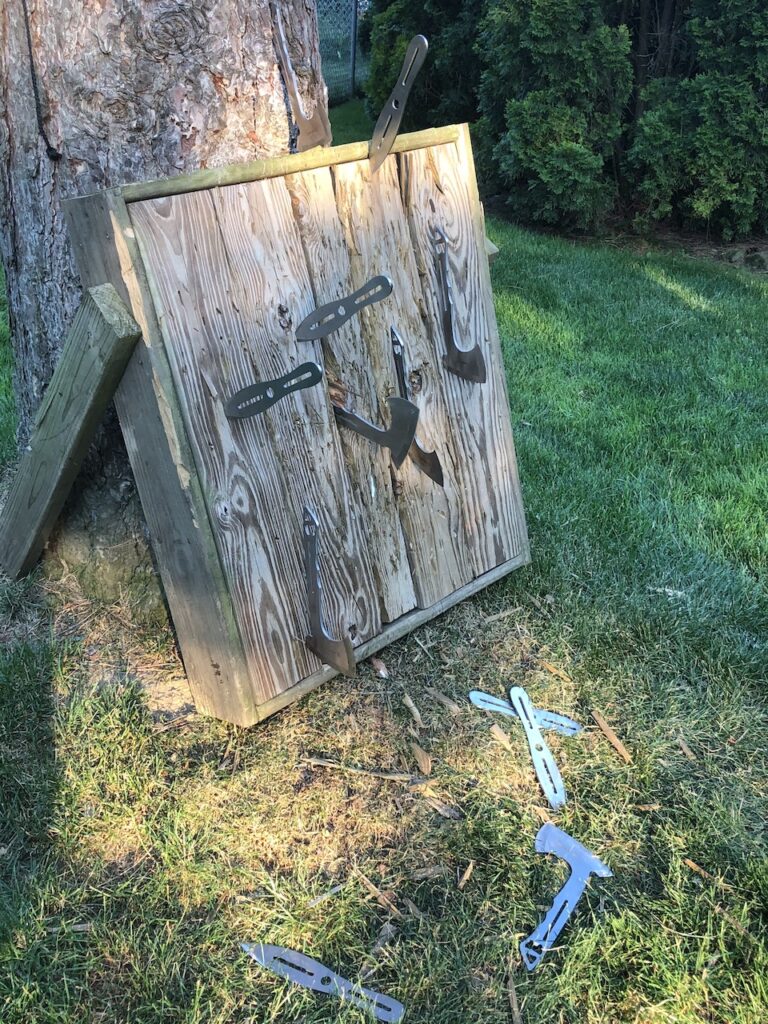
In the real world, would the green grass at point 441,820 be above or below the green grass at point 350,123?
below

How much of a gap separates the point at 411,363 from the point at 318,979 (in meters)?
1.49

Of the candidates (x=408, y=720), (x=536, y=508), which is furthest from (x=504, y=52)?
(x=408, y=720)

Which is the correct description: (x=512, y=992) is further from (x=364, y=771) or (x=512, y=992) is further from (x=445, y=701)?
(x=445, y=701)

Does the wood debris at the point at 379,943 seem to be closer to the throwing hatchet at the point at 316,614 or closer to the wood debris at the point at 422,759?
the wood debris at the point at 422,759

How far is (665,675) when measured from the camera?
2404 mm

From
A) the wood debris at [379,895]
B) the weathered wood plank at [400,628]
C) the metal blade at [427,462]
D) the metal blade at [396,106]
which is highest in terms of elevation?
the metal blade at [396,106]

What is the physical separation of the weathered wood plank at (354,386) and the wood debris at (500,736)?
414mm

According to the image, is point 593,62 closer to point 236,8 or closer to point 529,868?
point 236,8

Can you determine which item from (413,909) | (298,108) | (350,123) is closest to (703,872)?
(413,909)

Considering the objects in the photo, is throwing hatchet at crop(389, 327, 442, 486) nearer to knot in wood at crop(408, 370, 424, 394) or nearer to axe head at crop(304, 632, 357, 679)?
knot in wood at crop(408, 370, 424, 394)

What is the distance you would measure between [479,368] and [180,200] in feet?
3.32

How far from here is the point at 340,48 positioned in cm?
1257

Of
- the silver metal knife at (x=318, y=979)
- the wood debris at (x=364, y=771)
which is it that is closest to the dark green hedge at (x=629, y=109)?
the wood debris at (x=364, y=771)

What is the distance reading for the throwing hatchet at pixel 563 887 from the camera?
174 cm
